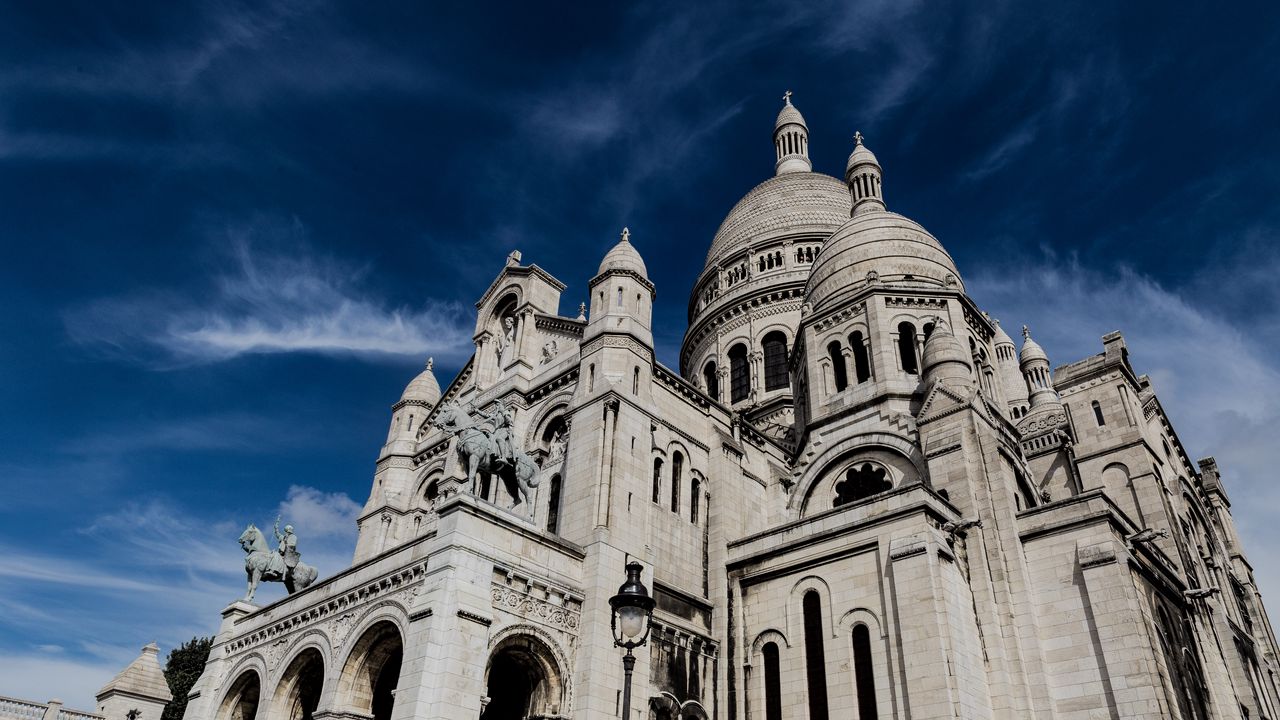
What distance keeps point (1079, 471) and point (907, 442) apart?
7.32 meters

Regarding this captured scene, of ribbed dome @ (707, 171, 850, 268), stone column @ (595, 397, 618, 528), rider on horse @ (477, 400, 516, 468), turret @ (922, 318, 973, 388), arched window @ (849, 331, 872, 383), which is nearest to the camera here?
rider on horse @ (477, 400, 516, 468)

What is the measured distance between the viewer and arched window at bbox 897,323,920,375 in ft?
Answer: 108

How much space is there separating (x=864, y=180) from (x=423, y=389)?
26.0m

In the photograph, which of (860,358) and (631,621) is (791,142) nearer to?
(860,358)

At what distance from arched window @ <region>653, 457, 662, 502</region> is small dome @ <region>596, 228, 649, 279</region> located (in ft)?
23.4

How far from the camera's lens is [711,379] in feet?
161

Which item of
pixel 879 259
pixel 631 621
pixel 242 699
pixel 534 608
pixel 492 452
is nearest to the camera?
pixel 631 621

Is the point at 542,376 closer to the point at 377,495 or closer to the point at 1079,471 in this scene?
the point at 377,495

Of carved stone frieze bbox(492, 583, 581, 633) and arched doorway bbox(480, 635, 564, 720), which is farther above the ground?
carved stone frieze bbox(492, 583, 581, 633)

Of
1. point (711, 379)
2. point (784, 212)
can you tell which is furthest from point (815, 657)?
point (784, 212)

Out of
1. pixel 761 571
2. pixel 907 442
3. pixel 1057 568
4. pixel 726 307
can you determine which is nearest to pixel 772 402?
pixel 726 307

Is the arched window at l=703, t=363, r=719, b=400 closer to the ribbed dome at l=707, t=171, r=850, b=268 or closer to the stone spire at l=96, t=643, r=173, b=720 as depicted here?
the ribbed dome at l=707, t=171, r=850, b=268

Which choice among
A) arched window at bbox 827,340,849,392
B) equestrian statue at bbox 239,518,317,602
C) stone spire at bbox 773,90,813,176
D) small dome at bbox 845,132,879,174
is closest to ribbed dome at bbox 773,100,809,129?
stone spire at bbox 773,90,813,176

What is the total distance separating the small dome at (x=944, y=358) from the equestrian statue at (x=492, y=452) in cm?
1445
